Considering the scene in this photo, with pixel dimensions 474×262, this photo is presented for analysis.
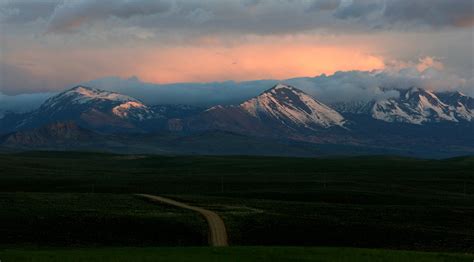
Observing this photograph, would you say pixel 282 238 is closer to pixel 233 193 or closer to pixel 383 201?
pixel 383 201

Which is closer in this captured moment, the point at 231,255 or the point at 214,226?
the point at 231,255

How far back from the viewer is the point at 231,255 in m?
50.5

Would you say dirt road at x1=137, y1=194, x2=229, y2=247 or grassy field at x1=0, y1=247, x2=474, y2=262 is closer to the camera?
grassy field at x1=0, y1=247, x2=474, y2=262

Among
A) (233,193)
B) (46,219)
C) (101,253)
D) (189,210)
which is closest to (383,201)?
(233,193)

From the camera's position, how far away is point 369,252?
53688 mm

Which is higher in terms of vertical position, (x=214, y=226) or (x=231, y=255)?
(x=231, y=255)

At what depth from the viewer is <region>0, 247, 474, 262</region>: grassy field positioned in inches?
1887

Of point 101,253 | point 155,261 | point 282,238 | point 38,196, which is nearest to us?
point 155,261

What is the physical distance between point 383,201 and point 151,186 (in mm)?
53774

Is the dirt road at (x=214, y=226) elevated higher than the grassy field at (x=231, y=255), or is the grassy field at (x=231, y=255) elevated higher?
the grassy field at (x=231, y=255)

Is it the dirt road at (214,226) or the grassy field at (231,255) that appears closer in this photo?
the grassy field at (231,255)

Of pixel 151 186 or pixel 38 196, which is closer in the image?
pixel 38 196

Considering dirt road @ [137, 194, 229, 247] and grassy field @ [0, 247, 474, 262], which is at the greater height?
grassy field @ [0, 247, 474, 262]

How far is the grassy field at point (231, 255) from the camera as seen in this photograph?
47938mm
